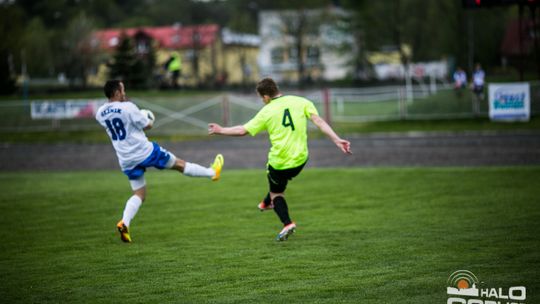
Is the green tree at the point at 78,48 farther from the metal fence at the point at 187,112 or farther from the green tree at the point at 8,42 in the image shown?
the metal fence at the point at 187,112

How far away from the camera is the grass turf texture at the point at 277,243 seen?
6.76m

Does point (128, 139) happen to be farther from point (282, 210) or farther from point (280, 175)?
point (282, 210)

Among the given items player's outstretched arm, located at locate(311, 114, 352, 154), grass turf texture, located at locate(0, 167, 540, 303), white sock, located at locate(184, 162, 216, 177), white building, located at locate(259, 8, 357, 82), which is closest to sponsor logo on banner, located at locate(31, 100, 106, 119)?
grass turf texture, located at locate(0, 167, 540, 303)

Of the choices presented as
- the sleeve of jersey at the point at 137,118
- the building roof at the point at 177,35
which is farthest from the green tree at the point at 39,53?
the sleeve of jersey at the point at 137,118

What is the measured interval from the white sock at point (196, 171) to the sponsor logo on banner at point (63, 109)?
24.7 meters

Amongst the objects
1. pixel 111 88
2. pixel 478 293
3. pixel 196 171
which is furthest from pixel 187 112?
pixel 478 293

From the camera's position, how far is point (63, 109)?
34250mm

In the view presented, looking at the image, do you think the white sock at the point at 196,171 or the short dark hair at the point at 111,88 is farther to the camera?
the white sock at the point at 196,171

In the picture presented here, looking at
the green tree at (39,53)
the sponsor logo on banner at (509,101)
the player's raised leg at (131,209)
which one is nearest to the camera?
the player's raised leg at (131,209)

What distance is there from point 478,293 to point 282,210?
356 cm

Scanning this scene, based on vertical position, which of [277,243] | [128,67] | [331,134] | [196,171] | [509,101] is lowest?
[509,101]

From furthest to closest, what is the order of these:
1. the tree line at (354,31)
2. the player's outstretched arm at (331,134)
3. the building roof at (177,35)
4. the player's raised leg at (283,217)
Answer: the building roof at (177,35), the tree line at (354,31), the player's raised leg at (283,217), the player's outstretched arm at (331,134)

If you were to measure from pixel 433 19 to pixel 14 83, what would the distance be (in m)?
35.0

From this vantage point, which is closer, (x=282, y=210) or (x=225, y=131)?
(x=225, y=131)
